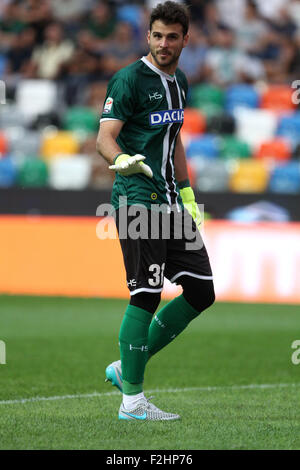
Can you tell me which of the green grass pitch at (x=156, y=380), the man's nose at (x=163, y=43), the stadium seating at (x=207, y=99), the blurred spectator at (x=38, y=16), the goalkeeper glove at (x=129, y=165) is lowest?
the green grass pitch at (x=156, y=380)

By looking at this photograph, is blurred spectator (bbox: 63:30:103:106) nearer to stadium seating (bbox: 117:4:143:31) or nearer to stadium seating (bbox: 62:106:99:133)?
stadium seating (bbox: 62:106:99:133)

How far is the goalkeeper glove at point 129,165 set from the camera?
15.5 feet

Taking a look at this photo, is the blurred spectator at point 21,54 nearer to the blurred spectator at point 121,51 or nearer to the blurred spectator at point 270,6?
the blurred spectator at point 121,51

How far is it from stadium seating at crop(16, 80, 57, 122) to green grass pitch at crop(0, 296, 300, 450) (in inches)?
188

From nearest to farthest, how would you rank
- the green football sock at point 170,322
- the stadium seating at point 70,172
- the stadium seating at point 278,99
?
the green football sock at point 170,322 < the stadium seating at point 70,172 < the stadium seating at point 278,99

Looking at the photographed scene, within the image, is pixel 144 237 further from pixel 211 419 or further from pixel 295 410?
pixel 295 410

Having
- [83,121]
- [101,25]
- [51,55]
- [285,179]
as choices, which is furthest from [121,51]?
[285,179]

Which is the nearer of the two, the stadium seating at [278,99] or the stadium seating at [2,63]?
the stadium seating at [278,99]

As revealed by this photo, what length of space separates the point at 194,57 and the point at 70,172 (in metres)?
3.13

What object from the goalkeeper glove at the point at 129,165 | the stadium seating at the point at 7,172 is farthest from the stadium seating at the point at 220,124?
the goalkeeper glove at the point at 129,165

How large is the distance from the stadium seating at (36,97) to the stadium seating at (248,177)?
3.66 metres

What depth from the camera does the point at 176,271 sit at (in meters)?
5.30

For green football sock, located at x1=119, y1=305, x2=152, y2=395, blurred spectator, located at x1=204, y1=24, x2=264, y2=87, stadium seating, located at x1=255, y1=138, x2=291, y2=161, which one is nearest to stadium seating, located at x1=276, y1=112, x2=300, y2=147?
stadium seating, located at x1=255, y1=138, x2=291, y2=161
